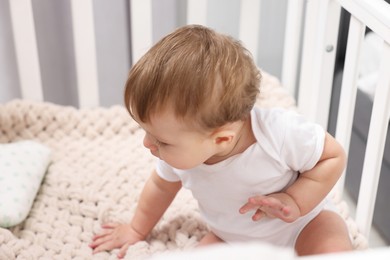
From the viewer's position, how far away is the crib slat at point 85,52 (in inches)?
54.7

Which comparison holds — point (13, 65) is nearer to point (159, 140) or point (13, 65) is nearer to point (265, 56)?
point (265, 56)

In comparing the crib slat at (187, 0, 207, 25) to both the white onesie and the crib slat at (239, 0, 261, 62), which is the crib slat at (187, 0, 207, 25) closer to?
the crib slat at (239, 0, 261, 62)

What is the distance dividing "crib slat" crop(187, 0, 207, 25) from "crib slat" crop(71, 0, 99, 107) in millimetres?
219

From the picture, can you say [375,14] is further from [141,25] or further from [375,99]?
[141,25]

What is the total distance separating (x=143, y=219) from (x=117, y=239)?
0.06 metres

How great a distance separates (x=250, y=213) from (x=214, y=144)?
0.58ft

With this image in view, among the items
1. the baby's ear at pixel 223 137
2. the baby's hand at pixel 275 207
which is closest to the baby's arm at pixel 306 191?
the baby's hand at pixel 275 207

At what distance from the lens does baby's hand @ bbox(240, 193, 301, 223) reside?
0.88 m

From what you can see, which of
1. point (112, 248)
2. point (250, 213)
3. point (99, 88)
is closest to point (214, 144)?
point (250, 213)

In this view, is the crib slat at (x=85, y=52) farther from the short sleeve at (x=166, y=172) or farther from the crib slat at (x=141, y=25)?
the short sleeve at (x=166, y=172)

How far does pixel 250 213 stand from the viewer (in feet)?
3.14

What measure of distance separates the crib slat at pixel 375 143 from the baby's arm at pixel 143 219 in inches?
12.2

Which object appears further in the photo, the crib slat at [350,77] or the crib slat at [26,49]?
the crib slat at [26,49]

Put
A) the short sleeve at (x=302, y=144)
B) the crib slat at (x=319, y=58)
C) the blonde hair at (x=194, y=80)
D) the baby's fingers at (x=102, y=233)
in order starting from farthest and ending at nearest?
1. the crib slat at (x=319, y=58)
2. the baby's fingers at (x=102, y=233)
3. the short sleeve at (x=302, y=144)
4. the blonde hair at (x=194, y=80)
